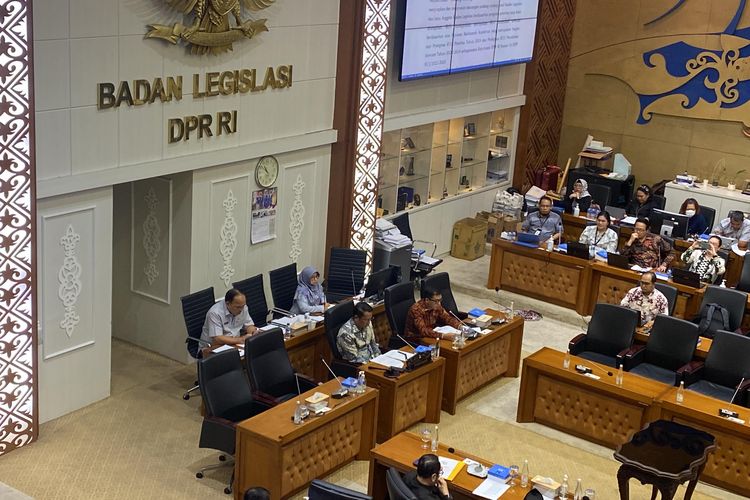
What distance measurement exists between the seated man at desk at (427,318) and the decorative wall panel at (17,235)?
3900 mm

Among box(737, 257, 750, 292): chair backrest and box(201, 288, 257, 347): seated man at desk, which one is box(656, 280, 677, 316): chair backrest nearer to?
box(737, 257, 750, 292): chair backrest

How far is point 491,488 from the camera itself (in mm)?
8039

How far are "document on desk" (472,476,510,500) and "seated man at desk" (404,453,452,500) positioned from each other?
47 centimetres

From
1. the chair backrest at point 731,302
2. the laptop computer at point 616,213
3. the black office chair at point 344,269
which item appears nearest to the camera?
the chair backrest at point 731,302

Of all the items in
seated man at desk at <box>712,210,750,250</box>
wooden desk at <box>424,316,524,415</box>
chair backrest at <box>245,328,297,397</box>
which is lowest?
wooden desk at <box>424,316,524,415</box>

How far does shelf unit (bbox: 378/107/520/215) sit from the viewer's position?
49.1 feet

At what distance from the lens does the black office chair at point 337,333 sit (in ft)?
34.0

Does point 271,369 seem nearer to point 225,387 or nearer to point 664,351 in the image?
point 225,387

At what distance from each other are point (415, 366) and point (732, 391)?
10.7ft

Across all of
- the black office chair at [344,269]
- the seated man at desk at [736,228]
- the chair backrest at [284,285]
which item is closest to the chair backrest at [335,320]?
the chair backrest at [284,285]

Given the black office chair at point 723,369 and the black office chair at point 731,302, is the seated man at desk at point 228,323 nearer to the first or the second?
the black office chair at point 723,369

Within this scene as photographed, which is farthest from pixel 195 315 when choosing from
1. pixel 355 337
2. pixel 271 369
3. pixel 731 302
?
pixel 731 302

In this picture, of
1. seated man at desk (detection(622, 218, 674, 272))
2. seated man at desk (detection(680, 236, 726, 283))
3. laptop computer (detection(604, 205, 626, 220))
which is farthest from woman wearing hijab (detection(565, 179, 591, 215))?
seated man at desk (detection(680, 236, 726, 283))

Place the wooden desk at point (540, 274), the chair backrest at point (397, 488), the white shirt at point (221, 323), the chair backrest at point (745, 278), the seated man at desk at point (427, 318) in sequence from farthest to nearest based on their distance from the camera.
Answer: the wooden desk at point (540, 274) < the chair backrest at point (745, 278) < the seated man at desk at point (427, 318) < the white shirt at point (221, 323) < the chair backrest at point (397, 488)
